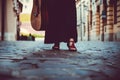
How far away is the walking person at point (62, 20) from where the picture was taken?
679 centimetres

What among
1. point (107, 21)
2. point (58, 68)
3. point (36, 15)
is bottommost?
point (58, 68)

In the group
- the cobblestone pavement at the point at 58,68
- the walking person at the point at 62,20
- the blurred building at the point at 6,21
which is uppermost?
the blurred building at the point at 6,21

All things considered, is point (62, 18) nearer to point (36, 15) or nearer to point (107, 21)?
point (36, 15)

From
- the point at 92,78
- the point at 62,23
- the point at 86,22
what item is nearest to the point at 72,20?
the point at 62,23

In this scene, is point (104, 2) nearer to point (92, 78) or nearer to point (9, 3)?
point (9, 3)

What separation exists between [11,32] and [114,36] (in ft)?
23.9

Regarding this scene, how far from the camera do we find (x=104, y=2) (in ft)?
94.6

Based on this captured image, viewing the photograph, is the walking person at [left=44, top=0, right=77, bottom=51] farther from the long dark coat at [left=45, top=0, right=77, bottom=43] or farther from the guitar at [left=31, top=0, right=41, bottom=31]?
the guitar at [left=31, top=0, right=41, bottom=31]

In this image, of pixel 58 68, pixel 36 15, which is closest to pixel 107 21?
pixel 36 15

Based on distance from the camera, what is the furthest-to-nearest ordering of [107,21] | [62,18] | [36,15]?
[107,21] → [36,15] → [62,18]

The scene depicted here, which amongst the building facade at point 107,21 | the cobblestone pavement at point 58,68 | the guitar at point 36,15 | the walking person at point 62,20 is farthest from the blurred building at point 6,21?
the cobblestone pavement at point 58,68

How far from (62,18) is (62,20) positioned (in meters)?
0.04

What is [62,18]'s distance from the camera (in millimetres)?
6824

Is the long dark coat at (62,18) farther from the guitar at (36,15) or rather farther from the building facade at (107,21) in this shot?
the building facade at (107,21)
